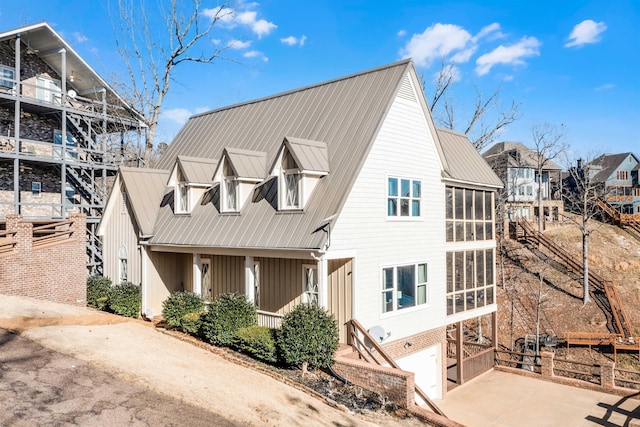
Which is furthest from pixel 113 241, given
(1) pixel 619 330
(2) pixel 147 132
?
(1) pixel 619 330

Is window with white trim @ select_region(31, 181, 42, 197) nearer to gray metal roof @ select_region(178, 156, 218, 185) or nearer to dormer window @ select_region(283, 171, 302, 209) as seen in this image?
gray metal roof @ select_region(178, 156, 218, 185)

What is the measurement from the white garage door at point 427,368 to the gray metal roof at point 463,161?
6512mm

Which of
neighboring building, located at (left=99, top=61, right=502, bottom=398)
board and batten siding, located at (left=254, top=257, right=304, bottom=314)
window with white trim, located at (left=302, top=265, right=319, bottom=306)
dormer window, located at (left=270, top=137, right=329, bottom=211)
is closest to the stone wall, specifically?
neighboring building, located at (left=99, top=61, right=502, bottom=398)

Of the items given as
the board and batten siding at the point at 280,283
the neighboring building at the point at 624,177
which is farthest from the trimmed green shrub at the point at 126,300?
the neighboring building at the point at 624,177

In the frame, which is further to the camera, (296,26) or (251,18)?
(251,18)

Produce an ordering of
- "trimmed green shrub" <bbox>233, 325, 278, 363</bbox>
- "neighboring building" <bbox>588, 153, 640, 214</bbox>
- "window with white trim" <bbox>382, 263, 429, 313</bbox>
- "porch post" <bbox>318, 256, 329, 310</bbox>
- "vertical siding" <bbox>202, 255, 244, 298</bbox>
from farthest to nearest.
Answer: "neighboring building" <bbox>588, 153, 640, 214</bbox>
"vertical siding" <bbox>202, 255, 244, 298</bbox>
"window with white trim" <bbox>382, 263, 429, 313</bbox>
"porch post" <bbox>318, 256, 329, 310</bbox>
"trimmed green shrub" <bbox>233, 325, 278, 363</bbox>

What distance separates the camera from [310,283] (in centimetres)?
1410

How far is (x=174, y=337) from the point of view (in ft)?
49.8

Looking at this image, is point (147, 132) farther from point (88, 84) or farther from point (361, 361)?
point (361, 361)

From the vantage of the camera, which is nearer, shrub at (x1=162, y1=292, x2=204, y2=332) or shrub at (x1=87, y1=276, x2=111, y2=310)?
shrub at (x1=162, y1=292, x2=204, y2=332)

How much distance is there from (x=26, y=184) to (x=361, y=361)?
21.7 m

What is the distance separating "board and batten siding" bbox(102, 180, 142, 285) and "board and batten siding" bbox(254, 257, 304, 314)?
6.45m

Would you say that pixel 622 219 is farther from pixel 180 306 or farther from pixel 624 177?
pixel 180 306

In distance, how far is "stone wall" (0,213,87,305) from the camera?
16531 mm
